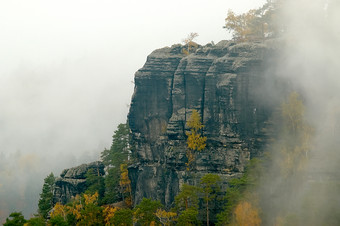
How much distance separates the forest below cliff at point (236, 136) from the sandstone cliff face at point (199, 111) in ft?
0.55

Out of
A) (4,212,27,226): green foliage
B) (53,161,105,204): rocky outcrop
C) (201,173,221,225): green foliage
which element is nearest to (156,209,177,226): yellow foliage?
(201,173,221,225): green foliage

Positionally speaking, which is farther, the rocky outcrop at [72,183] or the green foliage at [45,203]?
the rocky outcrop at [72,183]

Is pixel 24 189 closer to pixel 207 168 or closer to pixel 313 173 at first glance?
pixel 207 168

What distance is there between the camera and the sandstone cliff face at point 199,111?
5531 centimetres

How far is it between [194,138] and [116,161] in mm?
21942

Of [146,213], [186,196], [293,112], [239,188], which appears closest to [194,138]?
A: [186,196]

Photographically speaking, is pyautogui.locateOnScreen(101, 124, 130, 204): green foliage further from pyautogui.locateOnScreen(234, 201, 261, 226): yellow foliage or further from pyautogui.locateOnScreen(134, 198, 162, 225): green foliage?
pyautogui.locateOnScreen(234, 201, 261, 226): yellow foliage

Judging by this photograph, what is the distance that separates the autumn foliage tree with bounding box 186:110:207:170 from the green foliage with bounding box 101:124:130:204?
1950cm

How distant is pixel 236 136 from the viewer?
5538cm

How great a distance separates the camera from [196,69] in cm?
5947

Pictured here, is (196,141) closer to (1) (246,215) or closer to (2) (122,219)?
(1) (246,215)

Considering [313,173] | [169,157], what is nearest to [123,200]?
[169,157]

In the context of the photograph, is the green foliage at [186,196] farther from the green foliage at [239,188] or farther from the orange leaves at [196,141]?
the orange leaves at [196,141]

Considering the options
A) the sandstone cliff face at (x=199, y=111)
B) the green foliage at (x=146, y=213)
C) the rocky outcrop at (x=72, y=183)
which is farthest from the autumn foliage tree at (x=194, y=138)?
the rocky outcrop at (x=72, y=183)
